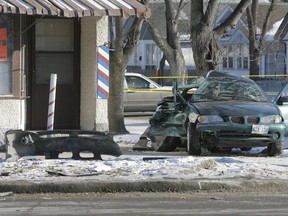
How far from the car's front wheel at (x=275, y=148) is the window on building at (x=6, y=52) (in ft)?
18.2

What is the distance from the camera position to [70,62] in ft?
56.7

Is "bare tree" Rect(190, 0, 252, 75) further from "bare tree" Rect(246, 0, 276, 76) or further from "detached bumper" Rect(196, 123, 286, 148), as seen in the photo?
"bare tree" Rect(246, 0, 276, 76)

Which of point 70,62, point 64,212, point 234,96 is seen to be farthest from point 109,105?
point 64,212

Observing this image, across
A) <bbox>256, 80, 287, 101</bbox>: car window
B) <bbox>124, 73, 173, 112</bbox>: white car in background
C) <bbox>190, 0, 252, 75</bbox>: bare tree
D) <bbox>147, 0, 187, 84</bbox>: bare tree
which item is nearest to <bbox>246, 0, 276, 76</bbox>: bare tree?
<bbox>147, 0, 187, 84</bbox>: bare tree

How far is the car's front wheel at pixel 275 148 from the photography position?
48.3ft

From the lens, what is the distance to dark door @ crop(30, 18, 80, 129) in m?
17.2

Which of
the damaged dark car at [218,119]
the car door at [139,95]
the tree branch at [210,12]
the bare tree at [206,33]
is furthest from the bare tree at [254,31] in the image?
the damaged dark car at [218,119]

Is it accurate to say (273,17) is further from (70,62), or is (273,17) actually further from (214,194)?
(214,194)

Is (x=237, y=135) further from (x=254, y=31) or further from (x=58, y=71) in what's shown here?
(x=254, y=31)

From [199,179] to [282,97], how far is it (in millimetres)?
6217

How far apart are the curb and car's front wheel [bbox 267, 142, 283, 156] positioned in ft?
12.8

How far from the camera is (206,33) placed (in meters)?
19.2

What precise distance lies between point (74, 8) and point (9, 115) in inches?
112

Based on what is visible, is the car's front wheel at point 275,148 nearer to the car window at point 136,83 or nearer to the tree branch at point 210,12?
the tree branch at point 210,12
